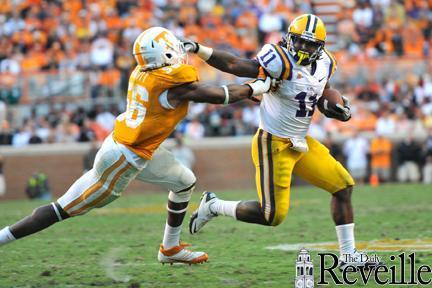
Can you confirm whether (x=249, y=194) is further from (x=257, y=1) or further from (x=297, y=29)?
(x=297, y=29)

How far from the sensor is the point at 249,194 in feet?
48.8

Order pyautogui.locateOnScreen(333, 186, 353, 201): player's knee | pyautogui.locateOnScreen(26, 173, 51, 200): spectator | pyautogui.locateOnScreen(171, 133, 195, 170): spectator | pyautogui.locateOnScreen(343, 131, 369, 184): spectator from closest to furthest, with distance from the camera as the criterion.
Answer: pyautogui.locateOnScreen(333, 186, 353, 201): player's knee → pyautogui.locateOnScreen(26, 173, 51, 200): spectator → pyautogui.locateOnScreen(171, 133, 195, 170): spectator → pyautogui.locateOnScreen(343, 131, 369, 184): spectator

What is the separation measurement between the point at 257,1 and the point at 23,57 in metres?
5.08

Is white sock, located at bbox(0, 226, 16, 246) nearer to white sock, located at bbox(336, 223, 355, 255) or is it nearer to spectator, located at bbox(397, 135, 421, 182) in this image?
white sock, located at bbox(336, 223, 355, 255)

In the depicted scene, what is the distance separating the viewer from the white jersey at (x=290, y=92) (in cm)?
699

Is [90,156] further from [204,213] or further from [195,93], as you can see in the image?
[195,93]

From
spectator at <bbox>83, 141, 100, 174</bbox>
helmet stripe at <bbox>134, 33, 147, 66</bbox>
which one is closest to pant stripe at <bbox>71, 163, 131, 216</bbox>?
helmet stripe at <bbox>134, 33, 147, 66</bbox>

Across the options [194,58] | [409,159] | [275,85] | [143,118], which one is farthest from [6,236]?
[409,159]

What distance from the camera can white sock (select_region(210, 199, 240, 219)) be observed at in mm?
7328

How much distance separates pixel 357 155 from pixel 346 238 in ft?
33.7

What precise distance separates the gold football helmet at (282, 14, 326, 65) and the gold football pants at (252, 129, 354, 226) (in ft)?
2.03

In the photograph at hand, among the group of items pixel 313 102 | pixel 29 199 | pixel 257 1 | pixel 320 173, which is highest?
pixel 257 1

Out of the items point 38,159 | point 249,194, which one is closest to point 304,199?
point 249,194

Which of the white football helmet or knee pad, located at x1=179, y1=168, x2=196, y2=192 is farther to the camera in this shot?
knee pad, located at x1=179, y1=168, x2=196, y2=192
